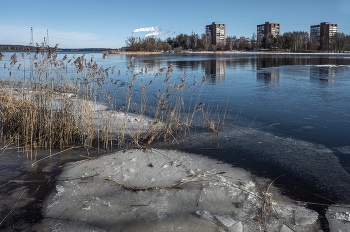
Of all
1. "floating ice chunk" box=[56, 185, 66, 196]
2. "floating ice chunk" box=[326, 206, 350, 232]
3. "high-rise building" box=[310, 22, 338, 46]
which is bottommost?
"floating ice chunk" box=[326, 206, 350, 232]

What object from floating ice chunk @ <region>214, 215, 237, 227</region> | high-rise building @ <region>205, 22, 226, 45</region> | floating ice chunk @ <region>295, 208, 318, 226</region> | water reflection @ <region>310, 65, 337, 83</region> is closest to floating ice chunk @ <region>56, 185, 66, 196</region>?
floating ice chunk @ <region>214, 215, 237, 227</region>

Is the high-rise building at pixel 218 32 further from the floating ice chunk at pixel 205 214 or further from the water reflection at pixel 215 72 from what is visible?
the floating ice chunk at pixel 205 214

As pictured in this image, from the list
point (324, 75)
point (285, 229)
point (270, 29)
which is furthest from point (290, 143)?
point (270, 29)

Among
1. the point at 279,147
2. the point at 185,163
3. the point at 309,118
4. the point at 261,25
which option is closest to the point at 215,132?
the point at 279,147

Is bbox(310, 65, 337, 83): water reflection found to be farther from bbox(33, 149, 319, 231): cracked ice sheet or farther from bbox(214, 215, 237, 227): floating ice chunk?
bbox(214, 215, 237, 227): floating ice chunk

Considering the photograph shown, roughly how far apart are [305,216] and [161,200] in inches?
55.6

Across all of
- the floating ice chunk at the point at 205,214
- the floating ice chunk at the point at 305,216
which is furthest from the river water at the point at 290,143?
the floating ice chunk at the point at 205,214

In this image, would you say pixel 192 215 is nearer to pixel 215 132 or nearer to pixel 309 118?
pixel 215 132

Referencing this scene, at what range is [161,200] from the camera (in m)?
2.72

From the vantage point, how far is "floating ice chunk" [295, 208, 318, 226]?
2.36 meters

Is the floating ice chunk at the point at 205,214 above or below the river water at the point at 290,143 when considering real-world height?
below

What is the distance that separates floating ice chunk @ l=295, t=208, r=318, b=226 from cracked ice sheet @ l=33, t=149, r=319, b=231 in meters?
0.02

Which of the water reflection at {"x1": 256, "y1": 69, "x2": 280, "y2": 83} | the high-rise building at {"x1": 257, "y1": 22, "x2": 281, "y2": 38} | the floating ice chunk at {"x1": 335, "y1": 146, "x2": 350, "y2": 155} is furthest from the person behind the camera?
the high-rise building at {"x1": 257, "y1": 22, "x2": 281, "y2": 38}

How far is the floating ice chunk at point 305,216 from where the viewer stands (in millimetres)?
2357
